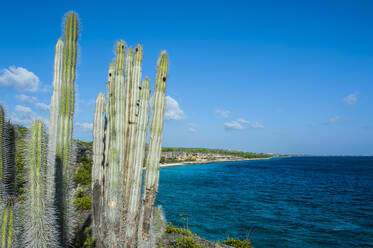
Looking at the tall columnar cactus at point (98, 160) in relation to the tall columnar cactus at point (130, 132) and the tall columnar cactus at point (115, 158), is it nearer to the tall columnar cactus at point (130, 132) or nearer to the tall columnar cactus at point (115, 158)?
the tall columnar cactus at point (115, 158)

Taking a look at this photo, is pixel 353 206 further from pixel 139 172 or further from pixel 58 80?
pixel 58 80

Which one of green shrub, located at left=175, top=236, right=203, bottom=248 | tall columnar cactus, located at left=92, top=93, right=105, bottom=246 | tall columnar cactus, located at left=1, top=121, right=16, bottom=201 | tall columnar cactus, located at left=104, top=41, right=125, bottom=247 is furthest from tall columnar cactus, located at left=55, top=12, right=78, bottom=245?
green shrub, located at left=175, top=236, right=203, bottom=248

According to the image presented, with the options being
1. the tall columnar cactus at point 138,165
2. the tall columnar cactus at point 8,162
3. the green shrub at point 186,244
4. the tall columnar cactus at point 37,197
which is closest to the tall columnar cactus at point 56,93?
the tall columnar cactus at point 8,162

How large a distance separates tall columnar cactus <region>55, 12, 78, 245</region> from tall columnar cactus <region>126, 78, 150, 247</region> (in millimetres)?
1033

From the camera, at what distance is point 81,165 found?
540 inches

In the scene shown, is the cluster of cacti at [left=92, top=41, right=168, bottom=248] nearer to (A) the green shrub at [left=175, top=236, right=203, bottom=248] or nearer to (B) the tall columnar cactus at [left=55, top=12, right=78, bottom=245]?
(B) the tall columnar cactus at [left=55, top=12, right=78, bottom=245]

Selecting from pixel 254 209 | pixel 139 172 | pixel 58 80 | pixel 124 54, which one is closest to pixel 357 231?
pixel 254 209

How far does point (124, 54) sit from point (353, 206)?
80.5 feet

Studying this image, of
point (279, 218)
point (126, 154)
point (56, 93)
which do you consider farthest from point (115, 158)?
point (279, 218)

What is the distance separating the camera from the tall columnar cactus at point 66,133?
3783 millimetres

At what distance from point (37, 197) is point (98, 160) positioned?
238cm

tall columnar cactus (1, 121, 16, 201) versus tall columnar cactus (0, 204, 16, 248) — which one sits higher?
tall columnar cactus (1, 121, 16, 201)

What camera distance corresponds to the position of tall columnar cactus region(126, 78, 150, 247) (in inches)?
182

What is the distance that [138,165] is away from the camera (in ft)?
15.6
